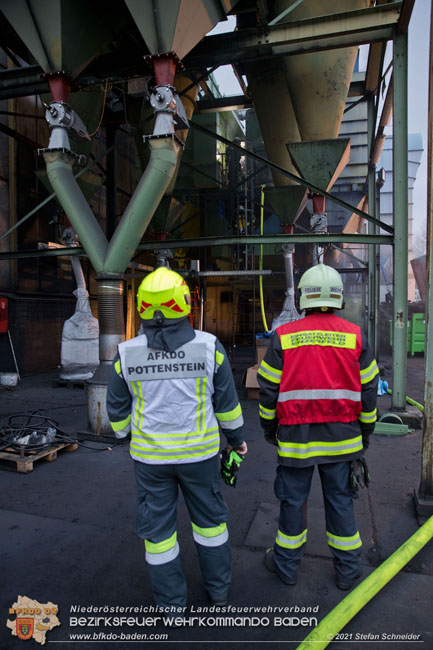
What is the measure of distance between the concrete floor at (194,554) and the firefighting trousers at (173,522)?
0.20 metres

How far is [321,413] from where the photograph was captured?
7.20 ft

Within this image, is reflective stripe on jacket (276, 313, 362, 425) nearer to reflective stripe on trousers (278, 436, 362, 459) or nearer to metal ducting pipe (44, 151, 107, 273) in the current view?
reflective stripe on trousers (278, 436, 362, 459)

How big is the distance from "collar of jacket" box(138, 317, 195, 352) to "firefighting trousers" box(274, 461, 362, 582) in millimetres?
1023

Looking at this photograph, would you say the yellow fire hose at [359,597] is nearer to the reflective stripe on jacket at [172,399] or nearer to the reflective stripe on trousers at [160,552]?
the reflective stripe on trousers at [160,552]

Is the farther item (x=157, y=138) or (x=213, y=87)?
(x=213, y=87)

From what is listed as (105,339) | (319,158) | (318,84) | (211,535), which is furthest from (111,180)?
(211,535)

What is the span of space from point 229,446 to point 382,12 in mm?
5570

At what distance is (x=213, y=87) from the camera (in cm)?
1527

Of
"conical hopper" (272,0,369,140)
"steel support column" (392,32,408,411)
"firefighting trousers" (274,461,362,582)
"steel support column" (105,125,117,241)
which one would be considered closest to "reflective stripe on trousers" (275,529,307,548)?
"firefighting trousers" (274,461,362,582)

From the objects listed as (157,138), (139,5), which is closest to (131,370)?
(157,138)

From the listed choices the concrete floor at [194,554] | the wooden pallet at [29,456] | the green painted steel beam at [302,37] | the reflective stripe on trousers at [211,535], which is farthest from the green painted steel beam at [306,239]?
the reflective stripe on trousers at [211,535]

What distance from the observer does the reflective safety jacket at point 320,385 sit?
218 cm

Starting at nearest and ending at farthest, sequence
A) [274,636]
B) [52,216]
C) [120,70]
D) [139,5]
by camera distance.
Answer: [274,636] < [139,5] < [120,70] < [52,216]

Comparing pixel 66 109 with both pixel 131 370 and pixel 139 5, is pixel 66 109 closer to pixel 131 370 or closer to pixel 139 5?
pixel 139 5
